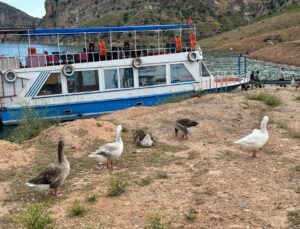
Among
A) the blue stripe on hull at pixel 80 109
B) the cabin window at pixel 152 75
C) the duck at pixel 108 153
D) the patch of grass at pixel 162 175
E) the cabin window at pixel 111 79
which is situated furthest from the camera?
the cabin window at pixel 152 75

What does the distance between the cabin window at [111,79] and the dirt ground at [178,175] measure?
8.70 metres

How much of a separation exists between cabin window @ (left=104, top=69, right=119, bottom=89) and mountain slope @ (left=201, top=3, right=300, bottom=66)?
118ft

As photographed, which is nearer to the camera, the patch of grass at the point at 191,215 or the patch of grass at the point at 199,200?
the patch of grass at the point at 191,215

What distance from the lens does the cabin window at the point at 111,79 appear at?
83.3 feet

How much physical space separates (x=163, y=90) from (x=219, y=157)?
14.9 m

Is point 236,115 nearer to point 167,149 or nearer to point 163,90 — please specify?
point 167,149

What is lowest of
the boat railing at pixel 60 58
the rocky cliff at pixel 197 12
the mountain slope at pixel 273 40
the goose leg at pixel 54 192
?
the goose leg at pixel 54 192

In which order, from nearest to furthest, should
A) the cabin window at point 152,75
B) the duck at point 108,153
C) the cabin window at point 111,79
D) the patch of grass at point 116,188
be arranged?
the patch of grass at point 116,188 → the duck at point 108,153 → the cabin window at point 111,79 → the cabin window at point 152,75

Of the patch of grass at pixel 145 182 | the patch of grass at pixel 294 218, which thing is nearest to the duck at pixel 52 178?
the patch of grass at pixel 145 182

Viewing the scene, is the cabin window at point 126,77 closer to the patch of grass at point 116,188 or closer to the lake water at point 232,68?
the lake water at point 232,68

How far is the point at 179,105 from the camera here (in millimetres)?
19344

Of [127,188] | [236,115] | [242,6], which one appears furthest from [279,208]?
[242,6]

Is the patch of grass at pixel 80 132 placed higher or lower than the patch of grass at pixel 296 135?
higher

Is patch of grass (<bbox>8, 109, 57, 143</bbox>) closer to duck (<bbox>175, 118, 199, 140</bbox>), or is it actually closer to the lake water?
the lake water
